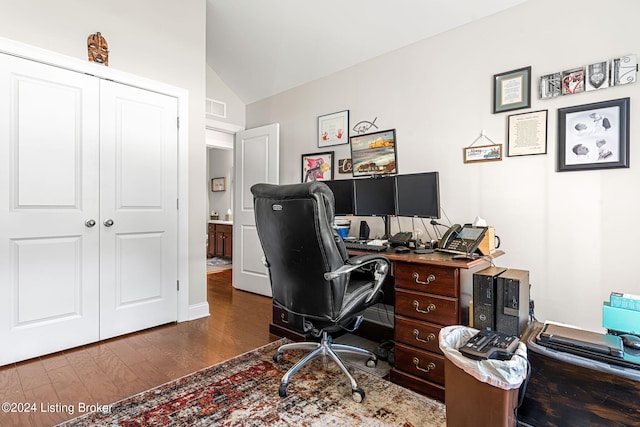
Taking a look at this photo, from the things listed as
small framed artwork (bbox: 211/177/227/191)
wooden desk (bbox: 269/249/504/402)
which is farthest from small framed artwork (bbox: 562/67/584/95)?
small framed artwork (bbox: 211/177/227/191)

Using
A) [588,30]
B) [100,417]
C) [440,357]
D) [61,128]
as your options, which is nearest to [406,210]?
[440,357]

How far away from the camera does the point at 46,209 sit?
2.38 meters

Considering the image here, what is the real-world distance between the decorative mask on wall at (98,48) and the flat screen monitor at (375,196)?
2.30 metres

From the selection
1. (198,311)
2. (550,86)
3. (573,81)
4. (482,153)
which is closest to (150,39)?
(198,311)

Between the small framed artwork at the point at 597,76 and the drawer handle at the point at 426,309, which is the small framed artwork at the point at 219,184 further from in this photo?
the small framed artwork at the point at 597,76

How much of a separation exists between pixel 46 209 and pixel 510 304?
3.16 meters

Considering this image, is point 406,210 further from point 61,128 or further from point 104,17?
point 104,17

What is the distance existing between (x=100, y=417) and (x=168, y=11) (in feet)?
10.6

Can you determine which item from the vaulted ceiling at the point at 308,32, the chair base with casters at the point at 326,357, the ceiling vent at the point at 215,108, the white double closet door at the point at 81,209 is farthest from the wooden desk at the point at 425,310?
the ceiling vent at the point at 215,108

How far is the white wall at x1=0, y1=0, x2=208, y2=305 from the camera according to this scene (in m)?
2.34

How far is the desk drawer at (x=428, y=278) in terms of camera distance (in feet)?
5.96

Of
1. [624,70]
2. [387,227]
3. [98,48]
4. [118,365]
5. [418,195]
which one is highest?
[98,48]

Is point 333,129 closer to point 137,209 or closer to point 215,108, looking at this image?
point 215,108

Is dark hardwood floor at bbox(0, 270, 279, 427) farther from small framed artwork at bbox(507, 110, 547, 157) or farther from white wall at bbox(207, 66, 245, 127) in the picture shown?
white wall at bbox(207, 66, 245, 127)
